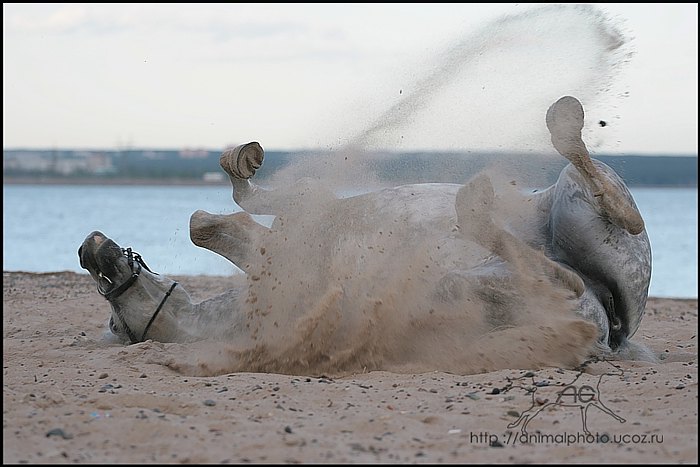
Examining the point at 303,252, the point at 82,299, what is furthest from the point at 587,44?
the point at 82,299

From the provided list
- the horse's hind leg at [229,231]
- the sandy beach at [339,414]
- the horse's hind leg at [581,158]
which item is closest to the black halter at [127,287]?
the sandy beach at [339,414]

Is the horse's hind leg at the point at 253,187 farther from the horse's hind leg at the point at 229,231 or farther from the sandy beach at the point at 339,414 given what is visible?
the sandy beach at the point at 339,414

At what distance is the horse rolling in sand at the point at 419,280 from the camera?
4297 mm

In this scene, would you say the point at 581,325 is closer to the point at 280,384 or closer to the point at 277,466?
the point at 280,384

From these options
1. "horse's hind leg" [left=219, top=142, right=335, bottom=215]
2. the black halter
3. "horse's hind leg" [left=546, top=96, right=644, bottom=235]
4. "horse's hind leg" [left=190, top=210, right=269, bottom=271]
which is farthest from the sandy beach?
"horse's hind leg" [left=219, top=142, right=335, bottom=215]

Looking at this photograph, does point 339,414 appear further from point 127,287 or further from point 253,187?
point 253,187

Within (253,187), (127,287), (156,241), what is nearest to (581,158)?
(253,187)

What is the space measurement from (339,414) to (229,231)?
1797mm

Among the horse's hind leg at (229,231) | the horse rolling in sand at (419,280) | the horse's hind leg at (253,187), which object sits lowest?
the horse rolling in sand at (419,280)

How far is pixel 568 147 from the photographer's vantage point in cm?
433

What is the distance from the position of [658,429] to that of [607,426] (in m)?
0.16

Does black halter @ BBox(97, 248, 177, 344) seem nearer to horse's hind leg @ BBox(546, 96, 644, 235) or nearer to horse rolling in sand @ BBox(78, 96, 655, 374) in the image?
horse rolling in sand @ BBox(78, 96, 655, 374)

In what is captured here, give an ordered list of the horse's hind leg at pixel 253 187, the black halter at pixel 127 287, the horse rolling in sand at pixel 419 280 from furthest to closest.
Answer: the horse's hind leg at pixel 253 187 → the black halter at pixel 127 287 → the horse rolling in sand at pixel 419 280

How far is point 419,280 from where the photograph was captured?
14.5 ft
